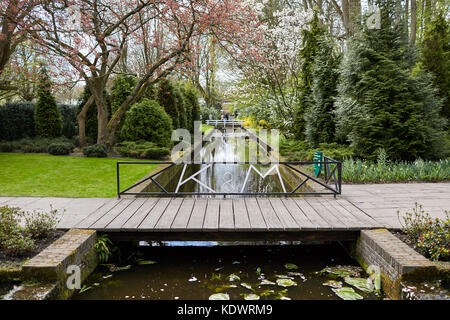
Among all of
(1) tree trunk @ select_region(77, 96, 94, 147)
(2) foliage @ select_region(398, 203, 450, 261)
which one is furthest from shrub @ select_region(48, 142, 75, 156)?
(2) foliage @ select_region(398, 203, 450, 261)

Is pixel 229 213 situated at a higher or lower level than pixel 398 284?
higher

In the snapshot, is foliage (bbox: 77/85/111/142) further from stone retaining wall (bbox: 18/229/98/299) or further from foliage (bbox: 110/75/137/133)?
stone retaining wall (bbox: 18/229/98/299)

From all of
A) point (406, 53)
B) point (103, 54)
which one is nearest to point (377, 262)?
point (406, 53)

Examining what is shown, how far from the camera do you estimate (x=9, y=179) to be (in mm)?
7949

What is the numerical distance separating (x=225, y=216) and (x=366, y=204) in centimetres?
257

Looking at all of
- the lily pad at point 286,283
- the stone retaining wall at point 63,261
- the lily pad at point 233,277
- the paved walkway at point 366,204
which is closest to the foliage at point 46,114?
the paved walkway at point 366,204

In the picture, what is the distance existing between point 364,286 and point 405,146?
6117mm

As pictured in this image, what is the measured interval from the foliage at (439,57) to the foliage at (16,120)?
16100mm

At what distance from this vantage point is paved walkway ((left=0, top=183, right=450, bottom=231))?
191 inches

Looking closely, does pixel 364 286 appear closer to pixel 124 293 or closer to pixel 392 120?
pixel 124 293

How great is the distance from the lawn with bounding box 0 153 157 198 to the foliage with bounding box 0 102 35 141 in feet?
9.96

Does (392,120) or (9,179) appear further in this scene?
(392,120)

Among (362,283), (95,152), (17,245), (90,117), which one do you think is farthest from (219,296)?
(90,117)

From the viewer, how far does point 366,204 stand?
568 centimetres
